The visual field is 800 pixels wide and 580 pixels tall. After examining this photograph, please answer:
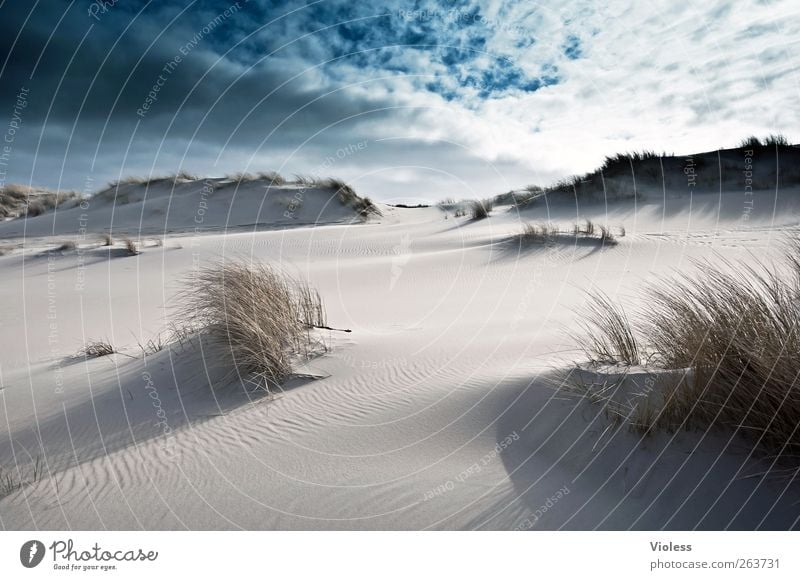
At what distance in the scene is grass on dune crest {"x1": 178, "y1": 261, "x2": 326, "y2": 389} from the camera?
3.56 m

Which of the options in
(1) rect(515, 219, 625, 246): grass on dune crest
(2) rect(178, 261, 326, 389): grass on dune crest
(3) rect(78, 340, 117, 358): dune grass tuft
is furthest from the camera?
(1) rect(515, 219, 625, 246): grass on dune crest

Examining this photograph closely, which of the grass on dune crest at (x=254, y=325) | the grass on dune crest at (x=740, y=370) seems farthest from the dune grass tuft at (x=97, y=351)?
the grass on dune crest at (x=740, y=370)

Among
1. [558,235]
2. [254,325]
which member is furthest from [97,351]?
[558,235]

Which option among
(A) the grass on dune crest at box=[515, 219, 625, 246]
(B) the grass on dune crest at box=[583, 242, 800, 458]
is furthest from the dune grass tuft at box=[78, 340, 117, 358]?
(A) the grass on dune crest at box=[515, 219, 625, 246]

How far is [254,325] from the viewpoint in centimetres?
365

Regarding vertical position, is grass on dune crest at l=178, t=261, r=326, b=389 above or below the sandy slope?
above

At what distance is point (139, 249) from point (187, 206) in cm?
846

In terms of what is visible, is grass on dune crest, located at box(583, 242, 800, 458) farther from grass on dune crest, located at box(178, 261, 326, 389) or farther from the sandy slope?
grass on dune crest, located at box(178, 261, 326, 389)

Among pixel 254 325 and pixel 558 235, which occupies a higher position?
pixel 558 235

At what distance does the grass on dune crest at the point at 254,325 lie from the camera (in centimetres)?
356

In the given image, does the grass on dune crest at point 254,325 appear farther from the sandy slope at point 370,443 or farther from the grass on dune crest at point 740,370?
the grass on dune crest at point 740,370

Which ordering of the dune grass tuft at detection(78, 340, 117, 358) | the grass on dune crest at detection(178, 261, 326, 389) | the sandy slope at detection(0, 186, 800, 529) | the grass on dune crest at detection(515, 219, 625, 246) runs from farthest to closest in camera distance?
the grass on dune crest at detection(515, 219, 625, 246) → the dune grass tuft at detection(78, 340, 117, 358) → the grass on dune crest at detection(178, 261, 326, 389) → the sandy slope at detection(0, 186, 800, 529)

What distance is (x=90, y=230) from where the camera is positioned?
1955 cm

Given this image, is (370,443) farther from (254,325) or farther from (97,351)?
(97,351)
